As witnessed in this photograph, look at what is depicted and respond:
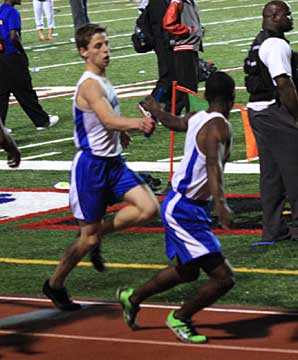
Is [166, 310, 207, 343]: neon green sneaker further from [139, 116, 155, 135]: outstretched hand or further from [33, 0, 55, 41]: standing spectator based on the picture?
[33, 0, 55, 41]: standing spectator

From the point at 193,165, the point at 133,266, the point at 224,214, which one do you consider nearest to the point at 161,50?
the point at 133,266

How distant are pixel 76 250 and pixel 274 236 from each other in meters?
2.84

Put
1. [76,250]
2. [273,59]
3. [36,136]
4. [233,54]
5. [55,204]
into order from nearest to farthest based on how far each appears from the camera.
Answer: [76,250] → [273,59] → [55,204] → [36,136] → [233,54]

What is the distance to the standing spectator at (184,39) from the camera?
17.2 m

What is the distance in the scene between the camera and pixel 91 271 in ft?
38.8

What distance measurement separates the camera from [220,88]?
916cm

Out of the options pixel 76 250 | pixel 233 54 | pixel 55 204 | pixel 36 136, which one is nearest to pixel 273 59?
pixel 76 250

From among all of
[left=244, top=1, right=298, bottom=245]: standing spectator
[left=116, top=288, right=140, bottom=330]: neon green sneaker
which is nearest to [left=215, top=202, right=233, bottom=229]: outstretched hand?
[left=116, top=288, right=140, bottom=330]: neon green sneaker

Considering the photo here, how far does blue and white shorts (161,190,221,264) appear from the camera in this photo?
29.8ft

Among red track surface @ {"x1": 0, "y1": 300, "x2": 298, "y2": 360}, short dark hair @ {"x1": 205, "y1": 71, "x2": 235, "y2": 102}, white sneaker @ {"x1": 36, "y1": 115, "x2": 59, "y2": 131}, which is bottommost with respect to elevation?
white sneaker @ {"x1": 36, "y1": 115, "x2": 59, "y2": 131}

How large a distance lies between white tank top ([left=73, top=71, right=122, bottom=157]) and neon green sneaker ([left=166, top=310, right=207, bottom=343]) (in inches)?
59.3

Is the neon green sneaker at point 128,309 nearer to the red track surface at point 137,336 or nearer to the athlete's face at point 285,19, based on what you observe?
the red track surface at point 137,336

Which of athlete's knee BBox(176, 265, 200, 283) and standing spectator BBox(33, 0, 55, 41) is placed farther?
standing spectator BBox(33, 0, 55, 41)

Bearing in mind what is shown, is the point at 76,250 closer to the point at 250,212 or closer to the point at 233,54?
the point at 250,212
